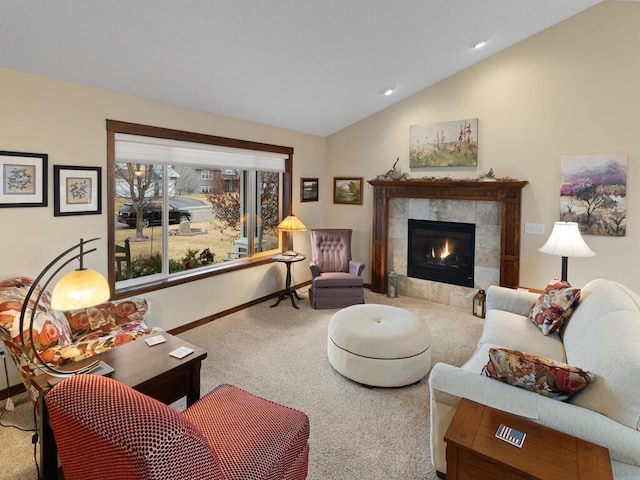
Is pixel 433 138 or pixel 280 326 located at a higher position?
pixel 433 138

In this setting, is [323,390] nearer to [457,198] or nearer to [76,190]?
[76,190]

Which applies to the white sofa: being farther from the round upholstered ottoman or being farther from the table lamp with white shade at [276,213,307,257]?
the table lamp with white shade at [276,213,307,257]

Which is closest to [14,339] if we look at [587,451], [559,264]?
[587,451]

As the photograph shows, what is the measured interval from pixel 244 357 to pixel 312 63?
3033 millimetres

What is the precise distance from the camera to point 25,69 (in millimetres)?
2852

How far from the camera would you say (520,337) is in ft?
9.40

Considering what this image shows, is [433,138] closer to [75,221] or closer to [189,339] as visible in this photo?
[189,339]

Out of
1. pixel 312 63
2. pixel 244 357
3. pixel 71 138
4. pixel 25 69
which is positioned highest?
→ pixel 312 63

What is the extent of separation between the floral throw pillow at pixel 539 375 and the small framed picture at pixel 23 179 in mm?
3448

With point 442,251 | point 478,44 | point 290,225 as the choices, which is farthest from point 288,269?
point 478,44

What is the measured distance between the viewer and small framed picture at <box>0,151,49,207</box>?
2814 mm

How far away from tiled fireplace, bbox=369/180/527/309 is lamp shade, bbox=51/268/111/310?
4272 millimetres

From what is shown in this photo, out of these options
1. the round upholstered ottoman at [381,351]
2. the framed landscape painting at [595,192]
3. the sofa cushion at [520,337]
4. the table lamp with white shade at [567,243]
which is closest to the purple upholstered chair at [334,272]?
the round upholstered ottoman at [381,351]

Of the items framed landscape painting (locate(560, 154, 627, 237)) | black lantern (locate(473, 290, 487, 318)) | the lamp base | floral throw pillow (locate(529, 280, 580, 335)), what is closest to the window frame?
the lamp base
